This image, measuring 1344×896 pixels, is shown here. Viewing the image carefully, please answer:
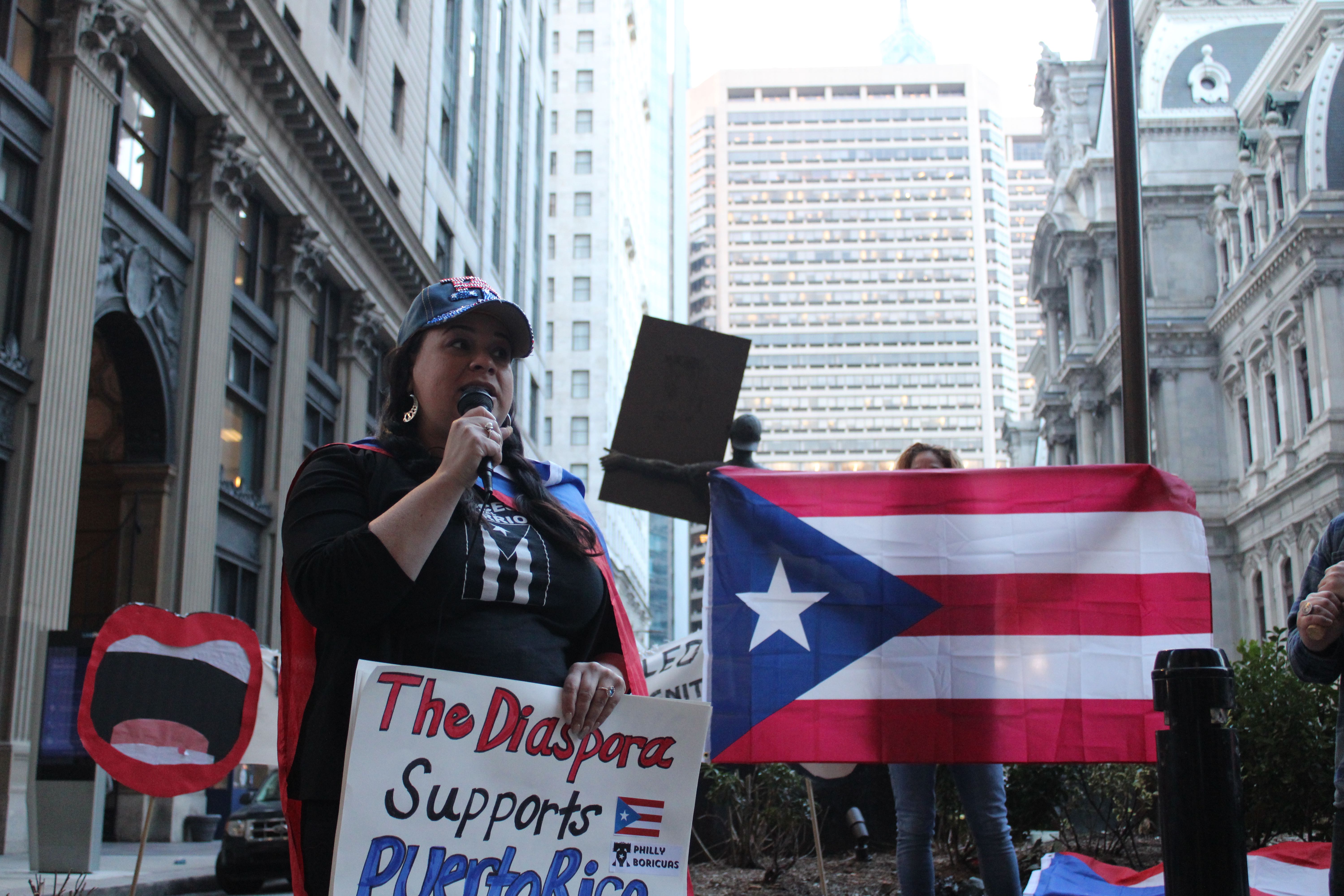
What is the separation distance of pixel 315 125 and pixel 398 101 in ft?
27.4

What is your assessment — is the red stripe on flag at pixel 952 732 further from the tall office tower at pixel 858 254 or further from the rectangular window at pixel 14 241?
the tall office tower at pixel 858 254

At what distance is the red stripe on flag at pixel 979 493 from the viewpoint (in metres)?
6.12

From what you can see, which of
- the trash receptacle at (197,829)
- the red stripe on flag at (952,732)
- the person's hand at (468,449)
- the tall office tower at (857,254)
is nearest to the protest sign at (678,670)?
the red stripe on flag at (952,732)

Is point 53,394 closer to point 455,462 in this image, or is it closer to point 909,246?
point 455,462

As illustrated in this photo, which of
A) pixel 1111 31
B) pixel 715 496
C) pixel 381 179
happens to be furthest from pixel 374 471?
pixel 381 179

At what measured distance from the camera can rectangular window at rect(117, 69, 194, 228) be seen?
17891mm

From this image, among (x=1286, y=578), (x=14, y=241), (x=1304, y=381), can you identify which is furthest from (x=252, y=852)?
(x=1286, y=578)

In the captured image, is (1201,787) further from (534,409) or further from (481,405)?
(534,409)

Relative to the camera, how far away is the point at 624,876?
253cm

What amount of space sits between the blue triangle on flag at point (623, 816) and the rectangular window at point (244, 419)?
63.1 ft

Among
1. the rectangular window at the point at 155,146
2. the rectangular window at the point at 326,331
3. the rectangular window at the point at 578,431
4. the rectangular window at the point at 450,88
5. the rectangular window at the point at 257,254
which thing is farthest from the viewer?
the rectangular window at the point at 578,431

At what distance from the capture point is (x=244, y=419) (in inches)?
874

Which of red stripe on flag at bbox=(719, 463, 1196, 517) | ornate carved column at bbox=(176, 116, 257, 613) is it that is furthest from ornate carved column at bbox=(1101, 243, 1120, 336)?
red stripe on flag at bbox=(719, 463, 1196, 517)

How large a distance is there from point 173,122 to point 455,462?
19.0 m
